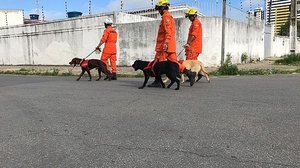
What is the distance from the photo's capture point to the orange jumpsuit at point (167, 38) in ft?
27.9

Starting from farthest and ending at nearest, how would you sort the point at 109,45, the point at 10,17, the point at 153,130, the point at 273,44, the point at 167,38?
the point at 10,17 < the point at 273,44 < the point at 109,45 < the point at 167,38 < the point at 153,130

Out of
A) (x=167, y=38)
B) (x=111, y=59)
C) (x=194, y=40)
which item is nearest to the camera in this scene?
(x=167, y=38)

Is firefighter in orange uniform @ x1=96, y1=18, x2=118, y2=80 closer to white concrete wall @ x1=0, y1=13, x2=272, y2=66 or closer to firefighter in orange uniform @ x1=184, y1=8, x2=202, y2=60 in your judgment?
firefighter in orange uniform @ x1=184, y1=8, x2=202, y2=60

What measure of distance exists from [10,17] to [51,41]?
50.9 feet

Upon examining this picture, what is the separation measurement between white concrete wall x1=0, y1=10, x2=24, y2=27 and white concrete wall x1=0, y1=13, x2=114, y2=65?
10018 millimetres

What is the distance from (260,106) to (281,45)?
28939 millimetres

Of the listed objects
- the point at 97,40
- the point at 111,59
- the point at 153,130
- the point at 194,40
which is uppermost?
the point at 97,40

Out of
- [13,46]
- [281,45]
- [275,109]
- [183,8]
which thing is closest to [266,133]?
[275,109]

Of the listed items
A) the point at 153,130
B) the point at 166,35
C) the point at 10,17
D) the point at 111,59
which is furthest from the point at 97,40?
the point at 10,17

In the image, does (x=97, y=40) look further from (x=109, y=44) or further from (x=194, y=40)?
(x=194, y=40)

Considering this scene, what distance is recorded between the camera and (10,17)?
3378 cm

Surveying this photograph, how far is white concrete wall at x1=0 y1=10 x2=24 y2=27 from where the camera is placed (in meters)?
33.5

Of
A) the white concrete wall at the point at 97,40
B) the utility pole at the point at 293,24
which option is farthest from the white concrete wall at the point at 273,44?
the white concrete wall at the point at 97,40

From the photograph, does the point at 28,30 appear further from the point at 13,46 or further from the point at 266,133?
the point at 266,133
